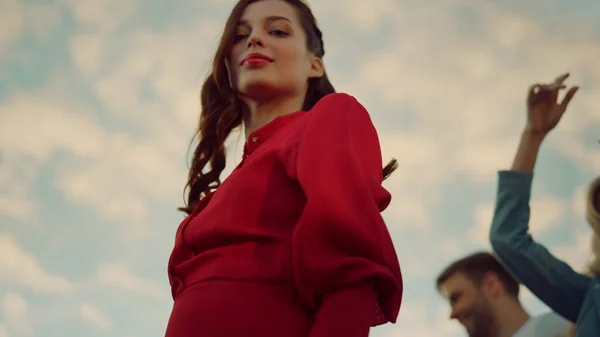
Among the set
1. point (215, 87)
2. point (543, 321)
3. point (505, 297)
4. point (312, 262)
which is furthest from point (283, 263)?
point (505, 297)

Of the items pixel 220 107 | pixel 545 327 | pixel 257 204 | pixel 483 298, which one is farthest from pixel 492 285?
pixel 257 204

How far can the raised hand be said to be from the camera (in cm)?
331

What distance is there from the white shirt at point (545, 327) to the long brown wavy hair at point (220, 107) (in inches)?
80.2

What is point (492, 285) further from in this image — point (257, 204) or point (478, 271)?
point (257, 204)

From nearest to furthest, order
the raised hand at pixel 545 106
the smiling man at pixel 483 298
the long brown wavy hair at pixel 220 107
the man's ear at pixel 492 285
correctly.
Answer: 1. the long brown wavy hair at pixel 220 107
2. the raised hand at pixel 545 106
3. the smiling man at pixel 483 298
4. the man's ear at pixel 492 285

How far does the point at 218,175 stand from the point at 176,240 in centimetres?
54

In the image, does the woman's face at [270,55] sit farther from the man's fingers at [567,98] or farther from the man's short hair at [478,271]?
the man's short hair at [478,271]

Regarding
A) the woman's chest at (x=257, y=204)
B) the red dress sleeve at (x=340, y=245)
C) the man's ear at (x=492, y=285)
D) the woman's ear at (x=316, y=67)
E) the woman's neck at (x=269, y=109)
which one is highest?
the woman's ear at (x=316, y=67)

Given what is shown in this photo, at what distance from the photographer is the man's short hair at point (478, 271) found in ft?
15.0

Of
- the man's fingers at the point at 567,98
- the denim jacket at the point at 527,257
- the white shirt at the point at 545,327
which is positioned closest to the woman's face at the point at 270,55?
the denim jacket at the point at 527,257

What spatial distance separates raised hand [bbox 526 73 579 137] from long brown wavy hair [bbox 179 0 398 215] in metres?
1.21

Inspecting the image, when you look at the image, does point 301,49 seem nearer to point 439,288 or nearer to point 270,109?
point 270,109

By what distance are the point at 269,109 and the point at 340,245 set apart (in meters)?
0.66

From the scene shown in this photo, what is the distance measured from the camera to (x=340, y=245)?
1.61 metres
